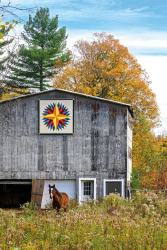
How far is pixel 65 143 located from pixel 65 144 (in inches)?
2.3

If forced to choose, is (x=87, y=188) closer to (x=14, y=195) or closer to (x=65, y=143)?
(x=65, y=143)

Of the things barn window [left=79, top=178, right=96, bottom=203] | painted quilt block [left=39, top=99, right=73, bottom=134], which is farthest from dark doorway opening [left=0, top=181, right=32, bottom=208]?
painted quilt block [left=39, top=99, right=73, bottom=134]

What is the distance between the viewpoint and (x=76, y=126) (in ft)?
132

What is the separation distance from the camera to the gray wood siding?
40.2 metres

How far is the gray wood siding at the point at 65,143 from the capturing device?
132 ft

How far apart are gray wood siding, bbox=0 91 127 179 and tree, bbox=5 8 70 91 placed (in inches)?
997

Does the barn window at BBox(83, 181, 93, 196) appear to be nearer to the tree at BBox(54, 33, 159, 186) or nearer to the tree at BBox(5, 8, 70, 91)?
the tree at BBox(54, 33, 159, 186)

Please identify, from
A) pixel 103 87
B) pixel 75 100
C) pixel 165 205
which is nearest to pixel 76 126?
pixel 75 100

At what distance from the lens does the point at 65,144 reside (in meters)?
40.5

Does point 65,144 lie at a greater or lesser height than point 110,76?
lesser

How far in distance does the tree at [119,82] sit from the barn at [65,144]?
1428 cm

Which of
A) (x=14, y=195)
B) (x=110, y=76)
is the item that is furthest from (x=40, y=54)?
(x=14, y=195)

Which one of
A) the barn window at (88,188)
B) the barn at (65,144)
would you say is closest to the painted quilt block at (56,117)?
the barn at (65,144)

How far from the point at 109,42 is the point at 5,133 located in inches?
834
